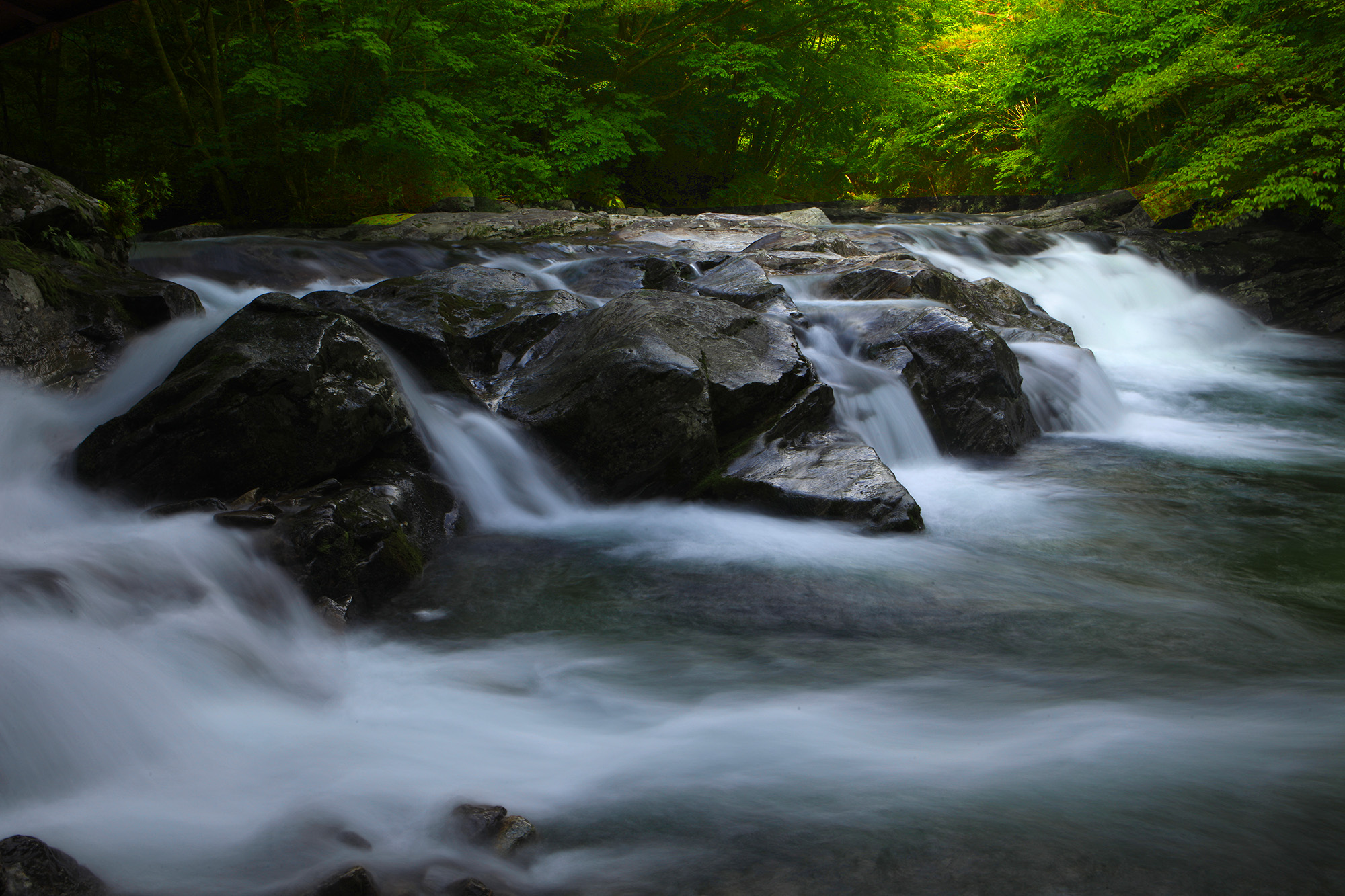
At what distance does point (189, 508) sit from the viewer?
14.3 ft

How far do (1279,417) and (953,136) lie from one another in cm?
1318

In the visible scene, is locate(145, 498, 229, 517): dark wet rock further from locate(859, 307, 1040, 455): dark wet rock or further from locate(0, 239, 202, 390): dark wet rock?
locate(859, 307, 1040, 455): dark wet rock

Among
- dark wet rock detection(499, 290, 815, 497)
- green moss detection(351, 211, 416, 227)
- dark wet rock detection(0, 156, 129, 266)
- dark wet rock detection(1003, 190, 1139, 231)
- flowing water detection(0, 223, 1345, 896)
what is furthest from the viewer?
dark wet rock detection(1003, 190, 1139, 231)

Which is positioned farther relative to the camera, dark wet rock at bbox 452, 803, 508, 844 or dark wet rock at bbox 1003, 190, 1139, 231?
dark wet rock at bbox 1003, 190, 1139, 231

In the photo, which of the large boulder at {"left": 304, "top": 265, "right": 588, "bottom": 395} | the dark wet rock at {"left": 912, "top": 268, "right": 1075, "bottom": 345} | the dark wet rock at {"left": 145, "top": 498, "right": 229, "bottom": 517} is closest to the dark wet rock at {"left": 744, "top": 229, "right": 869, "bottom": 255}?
the dark wet rock at {"left": 912, "top": 268, "right": 1075, "bottom": 345}

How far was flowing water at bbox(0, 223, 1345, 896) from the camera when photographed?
236cm

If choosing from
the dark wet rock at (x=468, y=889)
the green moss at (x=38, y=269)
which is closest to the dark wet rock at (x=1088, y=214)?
the green moss at (x=38, y=269)

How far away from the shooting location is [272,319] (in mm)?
5078

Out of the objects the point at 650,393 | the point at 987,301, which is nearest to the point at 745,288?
the point at 650,393

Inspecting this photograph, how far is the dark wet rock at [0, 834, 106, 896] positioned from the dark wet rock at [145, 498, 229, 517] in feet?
7.98

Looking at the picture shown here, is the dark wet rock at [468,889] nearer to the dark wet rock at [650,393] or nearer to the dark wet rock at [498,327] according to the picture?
the dark wet rock at [650,393]

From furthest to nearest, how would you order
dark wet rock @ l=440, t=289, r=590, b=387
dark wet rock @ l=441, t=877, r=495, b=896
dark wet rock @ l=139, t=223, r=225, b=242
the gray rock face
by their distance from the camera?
dark wet rock @ l=139, t=223, r=225, b=242 → the gray rock face → dark wet rock @ l=440, t=289, r=590, b=387 → dark wet rock @ l=441, t=877, r=495, b=896

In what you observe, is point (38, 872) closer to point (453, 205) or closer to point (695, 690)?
point (695, 690)

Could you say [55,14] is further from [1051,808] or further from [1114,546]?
[1114,546]
